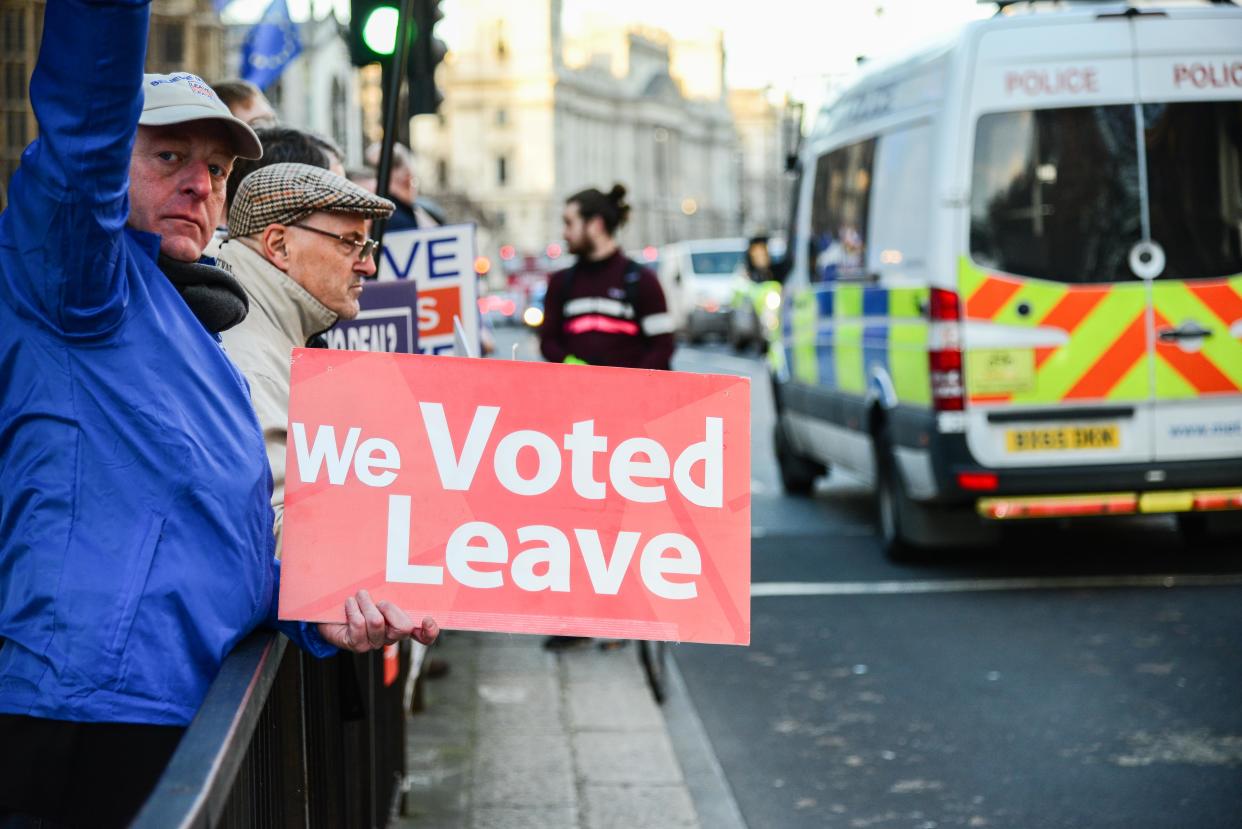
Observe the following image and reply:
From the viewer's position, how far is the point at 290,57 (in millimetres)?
14367

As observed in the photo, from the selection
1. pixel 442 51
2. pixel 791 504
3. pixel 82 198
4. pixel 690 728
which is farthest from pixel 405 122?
pixel 82 198

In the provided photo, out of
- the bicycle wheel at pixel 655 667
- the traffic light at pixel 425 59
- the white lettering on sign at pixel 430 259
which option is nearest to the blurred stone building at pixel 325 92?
the traffic light at pixel 425 59

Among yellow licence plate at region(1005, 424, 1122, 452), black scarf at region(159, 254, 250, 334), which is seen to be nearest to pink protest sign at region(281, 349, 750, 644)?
black scarf at region(159, 254, 250, 334)

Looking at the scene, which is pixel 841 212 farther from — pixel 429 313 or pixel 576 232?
pixel 429 313

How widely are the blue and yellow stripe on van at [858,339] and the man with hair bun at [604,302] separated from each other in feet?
5.59

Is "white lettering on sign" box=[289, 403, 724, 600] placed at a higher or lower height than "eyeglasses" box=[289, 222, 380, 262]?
lower

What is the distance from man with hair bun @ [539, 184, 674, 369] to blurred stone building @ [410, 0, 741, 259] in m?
121

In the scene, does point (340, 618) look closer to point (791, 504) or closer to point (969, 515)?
point (969, 515)

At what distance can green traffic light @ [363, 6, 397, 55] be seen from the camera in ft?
21.7

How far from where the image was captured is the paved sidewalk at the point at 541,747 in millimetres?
5633

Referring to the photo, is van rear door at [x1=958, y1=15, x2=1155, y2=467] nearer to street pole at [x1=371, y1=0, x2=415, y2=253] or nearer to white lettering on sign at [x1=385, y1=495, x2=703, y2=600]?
street pole at [x1=371, y1=0, x2=415, y2=253]

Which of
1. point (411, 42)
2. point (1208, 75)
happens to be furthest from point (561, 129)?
point (411, 42)

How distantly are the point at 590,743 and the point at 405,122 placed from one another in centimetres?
341

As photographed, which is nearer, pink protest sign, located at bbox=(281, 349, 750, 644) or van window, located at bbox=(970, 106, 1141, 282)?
pink protest sign, located at bbox=(281, 349, 750, 644)
